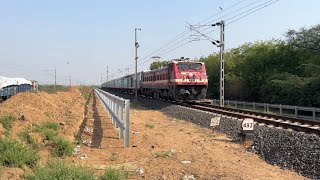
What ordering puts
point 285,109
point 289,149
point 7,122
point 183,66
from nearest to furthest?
point 289,149, point 7,122, point 285,109, point 183,66

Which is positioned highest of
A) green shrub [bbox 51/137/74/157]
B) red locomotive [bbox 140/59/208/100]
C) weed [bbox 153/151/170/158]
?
red locomotive [bbox 140/59/208/100]

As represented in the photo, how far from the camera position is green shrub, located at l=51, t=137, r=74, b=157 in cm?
1020

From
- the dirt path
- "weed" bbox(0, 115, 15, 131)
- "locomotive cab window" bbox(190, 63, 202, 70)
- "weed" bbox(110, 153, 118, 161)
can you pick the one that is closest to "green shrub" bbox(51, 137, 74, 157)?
the dirt path

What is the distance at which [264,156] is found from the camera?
1133 centimetres

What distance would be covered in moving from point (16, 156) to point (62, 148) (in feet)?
6.85

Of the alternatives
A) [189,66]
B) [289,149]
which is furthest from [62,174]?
[189,66]

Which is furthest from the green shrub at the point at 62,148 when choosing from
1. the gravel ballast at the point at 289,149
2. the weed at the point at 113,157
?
the gravel ballast at the point at 289,149

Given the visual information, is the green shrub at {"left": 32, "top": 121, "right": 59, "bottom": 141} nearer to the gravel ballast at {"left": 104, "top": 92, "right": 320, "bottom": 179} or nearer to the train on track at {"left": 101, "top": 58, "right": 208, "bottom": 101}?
the gravel ballast at {"left": 104, "top": 92, "right": 320, "bottom": 179}

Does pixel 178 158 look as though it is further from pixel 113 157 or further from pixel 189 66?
pixel 189 66

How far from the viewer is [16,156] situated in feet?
27.4

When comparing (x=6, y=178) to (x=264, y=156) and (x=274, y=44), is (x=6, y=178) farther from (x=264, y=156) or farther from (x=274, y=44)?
(x=274, y=44)

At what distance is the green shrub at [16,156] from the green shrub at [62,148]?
1.26 m

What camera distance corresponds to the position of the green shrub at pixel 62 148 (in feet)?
33.5

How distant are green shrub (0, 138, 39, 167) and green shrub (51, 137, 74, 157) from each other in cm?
126
